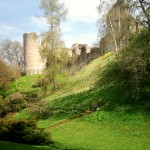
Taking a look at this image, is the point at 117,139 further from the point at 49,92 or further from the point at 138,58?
the point at 49,92

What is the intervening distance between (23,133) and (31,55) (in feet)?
123

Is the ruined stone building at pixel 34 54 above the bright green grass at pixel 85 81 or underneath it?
above

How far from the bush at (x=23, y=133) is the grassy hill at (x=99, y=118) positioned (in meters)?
0.90

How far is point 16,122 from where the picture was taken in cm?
1766

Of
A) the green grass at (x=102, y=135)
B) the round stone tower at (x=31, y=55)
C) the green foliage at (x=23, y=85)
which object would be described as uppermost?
the round stone tower at (x=31, y=55)

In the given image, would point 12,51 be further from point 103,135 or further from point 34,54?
point 103,135

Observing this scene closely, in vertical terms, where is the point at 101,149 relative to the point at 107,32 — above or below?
below

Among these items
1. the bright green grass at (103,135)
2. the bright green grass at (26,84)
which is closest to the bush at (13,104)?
the bright green grass at (26,84)

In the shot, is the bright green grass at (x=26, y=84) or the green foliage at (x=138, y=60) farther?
the bright green grass at (x=26, y=84)

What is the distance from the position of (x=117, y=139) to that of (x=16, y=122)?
521 centimetres

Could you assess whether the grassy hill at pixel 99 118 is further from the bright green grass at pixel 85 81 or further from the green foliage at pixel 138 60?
the green foliage at pixel 138 60

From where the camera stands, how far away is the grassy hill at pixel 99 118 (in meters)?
Result: 16.3

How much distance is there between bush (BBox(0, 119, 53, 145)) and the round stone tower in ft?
115

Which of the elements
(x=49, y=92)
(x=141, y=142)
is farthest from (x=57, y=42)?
(x=141, y=142)
